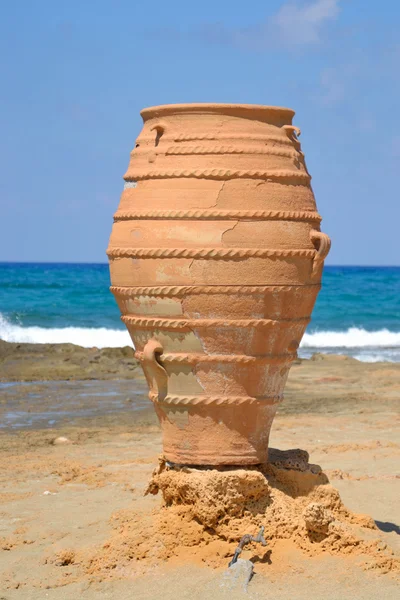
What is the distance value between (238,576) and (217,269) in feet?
6.08

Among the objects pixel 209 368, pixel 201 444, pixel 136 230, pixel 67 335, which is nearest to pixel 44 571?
pixel 201 444

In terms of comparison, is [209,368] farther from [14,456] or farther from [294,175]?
[14,456]

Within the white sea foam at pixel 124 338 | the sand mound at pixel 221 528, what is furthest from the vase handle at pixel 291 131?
the white sea foam at pixel 124 338

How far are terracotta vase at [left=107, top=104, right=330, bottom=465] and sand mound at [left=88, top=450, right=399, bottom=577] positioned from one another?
0.23m

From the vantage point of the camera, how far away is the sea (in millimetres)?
29656

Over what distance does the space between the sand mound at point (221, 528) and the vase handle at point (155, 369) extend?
526mm

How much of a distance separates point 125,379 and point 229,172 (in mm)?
10056

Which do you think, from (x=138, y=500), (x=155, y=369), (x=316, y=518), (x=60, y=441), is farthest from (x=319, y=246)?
(x=60, y=441)

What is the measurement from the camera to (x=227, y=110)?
20.6 ft

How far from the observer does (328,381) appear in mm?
15734

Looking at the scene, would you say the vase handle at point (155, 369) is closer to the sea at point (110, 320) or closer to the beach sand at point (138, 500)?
the beach sand at point (138, 500)

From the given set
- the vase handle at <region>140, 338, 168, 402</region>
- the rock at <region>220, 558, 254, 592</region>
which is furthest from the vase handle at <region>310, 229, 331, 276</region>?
the rock at <region>220, 558, 254, 592</region>

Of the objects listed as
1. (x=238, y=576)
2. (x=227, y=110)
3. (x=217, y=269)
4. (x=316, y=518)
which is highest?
(x=227, y=110)

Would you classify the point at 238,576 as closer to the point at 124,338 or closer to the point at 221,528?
the point at 221,528
